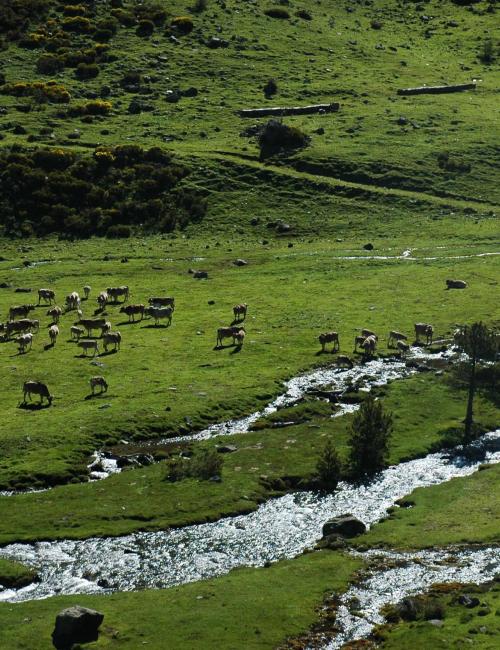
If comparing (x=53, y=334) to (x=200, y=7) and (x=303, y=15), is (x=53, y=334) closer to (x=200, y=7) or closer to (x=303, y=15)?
(x=200, y=7)

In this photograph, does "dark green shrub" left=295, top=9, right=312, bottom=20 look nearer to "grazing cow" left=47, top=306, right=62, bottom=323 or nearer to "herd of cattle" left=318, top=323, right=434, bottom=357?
"grazing cow" left=47, top=306, right=62, bottom=323

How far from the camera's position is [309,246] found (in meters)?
101

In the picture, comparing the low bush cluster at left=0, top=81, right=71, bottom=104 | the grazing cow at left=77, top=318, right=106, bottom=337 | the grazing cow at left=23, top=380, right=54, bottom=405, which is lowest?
the grazing cow at left=77, top=318, right=106, bottom=337

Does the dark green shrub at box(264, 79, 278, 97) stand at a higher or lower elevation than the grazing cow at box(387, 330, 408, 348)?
higher

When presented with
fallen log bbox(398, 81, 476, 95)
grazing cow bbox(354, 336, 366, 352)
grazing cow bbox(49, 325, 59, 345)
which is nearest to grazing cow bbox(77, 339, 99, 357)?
grazing cow bbox(49, 325, 59, 345)

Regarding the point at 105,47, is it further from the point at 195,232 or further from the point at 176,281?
the point at 176,281

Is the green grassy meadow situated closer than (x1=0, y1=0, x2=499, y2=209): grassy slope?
Yes

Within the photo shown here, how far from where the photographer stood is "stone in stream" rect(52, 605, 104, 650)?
1378 inches

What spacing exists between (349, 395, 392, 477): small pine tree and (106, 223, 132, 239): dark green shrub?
58.8 metres

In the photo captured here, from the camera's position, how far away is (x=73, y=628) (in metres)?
35.0

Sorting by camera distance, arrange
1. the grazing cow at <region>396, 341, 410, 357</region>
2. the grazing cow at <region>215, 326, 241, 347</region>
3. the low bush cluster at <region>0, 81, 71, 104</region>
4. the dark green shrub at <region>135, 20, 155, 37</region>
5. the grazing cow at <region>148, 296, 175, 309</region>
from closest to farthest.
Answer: the grazing cow at <region>396, 341, 410, 357</region>, the grazing cow at <region>215, 326, 241, 347</region>, the grazing cow at <region>148, 296, 175, 309</region>, the low bush cluster at <region>0, 81, 71, 104</region>, the dark green shrub at <region>135, 20, 155, 37</region>

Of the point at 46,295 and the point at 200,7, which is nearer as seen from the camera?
the point at 46,295

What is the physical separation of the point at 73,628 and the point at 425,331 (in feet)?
140

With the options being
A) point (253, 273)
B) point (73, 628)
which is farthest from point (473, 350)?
point (253, 273)
